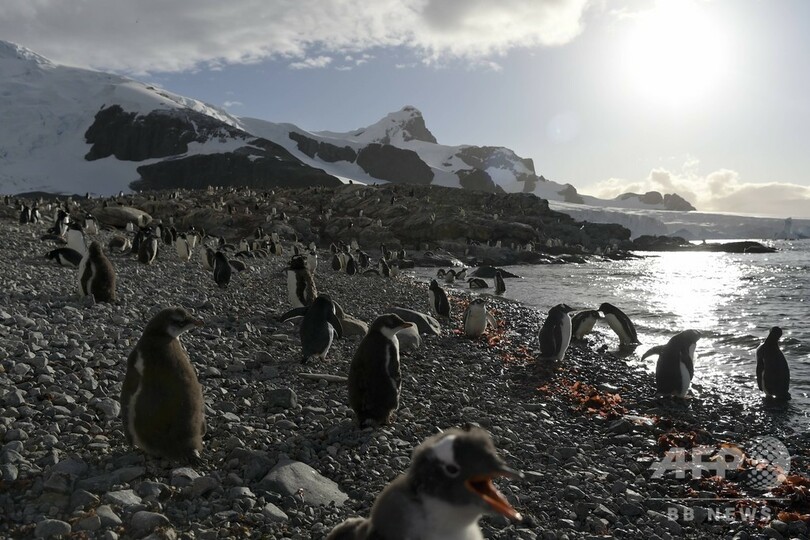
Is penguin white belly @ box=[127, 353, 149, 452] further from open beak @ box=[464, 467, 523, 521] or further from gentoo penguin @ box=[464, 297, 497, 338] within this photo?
gentoo penguin @ box=[464, 297, 497, 338]

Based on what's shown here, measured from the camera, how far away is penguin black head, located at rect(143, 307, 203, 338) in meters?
4.55

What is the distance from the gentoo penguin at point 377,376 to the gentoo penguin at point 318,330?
2.17 meters

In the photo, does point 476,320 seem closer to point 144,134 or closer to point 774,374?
point 774,374

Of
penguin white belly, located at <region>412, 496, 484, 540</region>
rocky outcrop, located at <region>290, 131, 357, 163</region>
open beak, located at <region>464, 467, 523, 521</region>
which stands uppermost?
rocky outcrop, located at <region>290, 131, 357, 163</region>

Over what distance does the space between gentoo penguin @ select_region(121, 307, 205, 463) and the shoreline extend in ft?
0.55

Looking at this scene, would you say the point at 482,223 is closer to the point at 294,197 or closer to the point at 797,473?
the point at 294,197

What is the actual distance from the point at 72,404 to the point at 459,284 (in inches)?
1023

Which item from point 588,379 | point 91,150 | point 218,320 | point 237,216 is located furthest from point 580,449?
point 91,150

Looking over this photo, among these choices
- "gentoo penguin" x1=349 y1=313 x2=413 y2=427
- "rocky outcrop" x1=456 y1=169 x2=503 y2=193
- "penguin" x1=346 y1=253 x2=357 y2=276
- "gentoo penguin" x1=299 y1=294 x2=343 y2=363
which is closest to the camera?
"gentoo penguin" x1=349 y1=313 x2=413 y2=427

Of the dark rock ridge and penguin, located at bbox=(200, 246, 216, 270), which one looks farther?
the dark rock ridge

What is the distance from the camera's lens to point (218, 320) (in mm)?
10719

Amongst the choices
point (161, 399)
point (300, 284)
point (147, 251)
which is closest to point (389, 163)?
point (147, 251)

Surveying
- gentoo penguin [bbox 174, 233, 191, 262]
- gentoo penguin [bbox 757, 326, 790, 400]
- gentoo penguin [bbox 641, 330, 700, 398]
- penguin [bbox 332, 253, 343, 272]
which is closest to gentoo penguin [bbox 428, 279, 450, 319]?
gentoo penguin [bbox 641, 330, 700, 398]

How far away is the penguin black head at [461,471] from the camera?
2158mm
